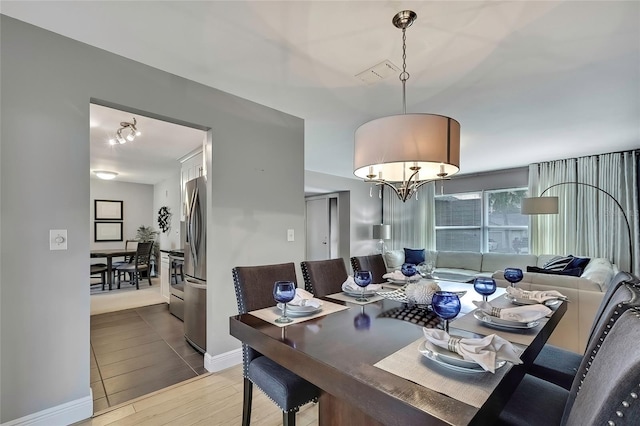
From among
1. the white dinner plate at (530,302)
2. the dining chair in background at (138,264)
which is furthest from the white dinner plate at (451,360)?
the dining chair in background at (138,264)

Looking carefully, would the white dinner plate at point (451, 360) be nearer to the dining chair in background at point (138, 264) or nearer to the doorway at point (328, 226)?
the doorway at point (328, 226)

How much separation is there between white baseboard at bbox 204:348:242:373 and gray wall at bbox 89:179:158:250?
20.3ft

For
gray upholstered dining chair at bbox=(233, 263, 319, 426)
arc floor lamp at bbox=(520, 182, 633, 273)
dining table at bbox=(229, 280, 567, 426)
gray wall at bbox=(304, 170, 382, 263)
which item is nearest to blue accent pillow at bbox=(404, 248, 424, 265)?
gray wall at bbox=(304, 170, 382, 263)

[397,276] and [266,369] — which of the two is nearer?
[266,369]

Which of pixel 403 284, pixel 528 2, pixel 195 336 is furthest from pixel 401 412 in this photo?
pixel 195 336

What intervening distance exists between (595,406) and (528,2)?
1.82 meters

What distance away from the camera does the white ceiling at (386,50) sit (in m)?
1.62

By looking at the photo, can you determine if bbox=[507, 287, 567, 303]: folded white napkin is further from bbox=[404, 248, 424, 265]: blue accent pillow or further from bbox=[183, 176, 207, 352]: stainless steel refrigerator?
bbox=[404, 248, 424, 265]: blue accent pillow

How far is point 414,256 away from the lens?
245 inches

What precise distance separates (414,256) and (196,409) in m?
5.10

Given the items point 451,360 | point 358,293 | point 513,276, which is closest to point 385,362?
point 451,360

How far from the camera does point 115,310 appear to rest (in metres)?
4.34

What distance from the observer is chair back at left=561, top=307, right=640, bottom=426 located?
523mm

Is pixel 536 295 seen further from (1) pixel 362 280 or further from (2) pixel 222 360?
(2) pixel 222 360
